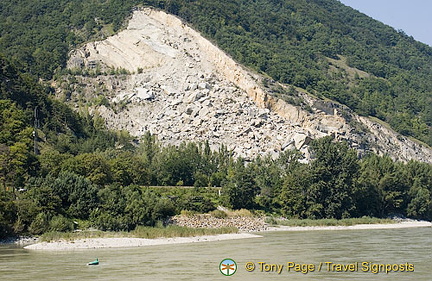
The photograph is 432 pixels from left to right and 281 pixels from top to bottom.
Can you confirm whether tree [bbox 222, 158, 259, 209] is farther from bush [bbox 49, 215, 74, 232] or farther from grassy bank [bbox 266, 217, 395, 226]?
bush [bbox 49, 215, 74, 232]

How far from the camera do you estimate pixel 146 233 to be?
59125 mm

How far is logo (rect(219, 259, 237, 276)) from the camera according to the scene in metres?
38.0

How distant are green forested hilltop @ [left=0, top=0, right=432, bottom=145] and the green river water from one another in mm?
82230

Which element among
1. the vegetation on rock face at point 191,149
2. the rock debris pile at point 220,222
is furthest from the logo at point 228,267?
the rock debris pile at point 220,222

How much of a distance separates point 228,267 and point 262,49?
11334cm

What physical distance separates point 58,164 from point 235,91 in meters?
55.9

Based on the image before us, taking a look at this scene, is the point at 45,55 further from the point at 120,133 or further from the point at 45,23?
the point at 120,133

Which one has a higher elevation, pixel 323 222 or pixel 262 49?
pixel 262 49

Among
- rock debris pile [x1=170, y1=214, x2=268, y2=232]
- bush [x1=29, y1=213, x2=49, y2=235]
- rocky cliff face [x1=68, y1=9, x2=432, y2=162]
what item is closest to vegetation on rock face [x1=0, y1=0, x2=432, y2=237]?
bush [x1=29, y1=213, x2=49, y2=235]

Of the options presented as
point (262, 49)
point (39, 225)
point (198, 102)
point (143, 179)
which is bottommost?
point (39, 225)

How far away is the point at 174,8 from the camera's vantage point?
496 ft

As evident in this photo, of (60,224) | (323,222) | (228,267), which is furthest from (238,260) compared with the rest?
(323,222)

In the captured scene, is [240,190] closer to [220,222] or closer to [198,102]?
[220,222]

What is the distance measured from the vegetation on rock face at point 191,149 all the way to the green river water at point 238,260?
1237cm
